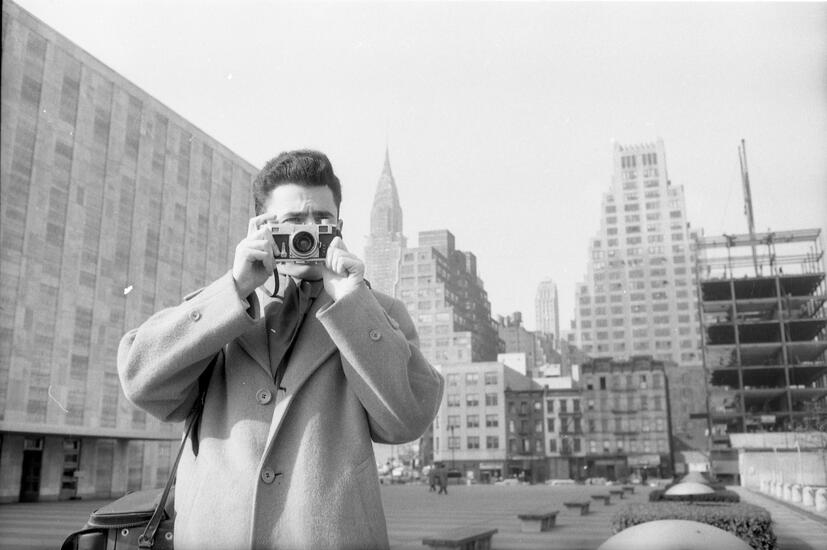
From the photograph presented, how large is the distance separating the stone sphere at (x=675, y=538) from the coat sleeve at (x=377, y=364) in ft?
3.33

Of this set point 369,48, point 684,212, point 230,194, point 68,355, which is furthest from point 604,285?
point 369,48

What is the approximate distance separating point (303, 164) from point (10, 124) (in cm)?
2755

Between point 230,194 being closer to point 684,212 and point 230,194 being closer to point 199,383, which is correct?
point 199,383

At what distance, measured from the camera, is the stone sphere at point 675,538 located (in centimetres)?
255

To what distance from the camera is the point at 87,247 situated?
30.9m

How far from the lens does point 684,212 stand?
111625mm

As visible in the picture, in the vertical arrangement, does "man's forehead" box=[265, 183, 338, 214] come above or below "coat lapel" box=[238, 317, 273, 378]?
above

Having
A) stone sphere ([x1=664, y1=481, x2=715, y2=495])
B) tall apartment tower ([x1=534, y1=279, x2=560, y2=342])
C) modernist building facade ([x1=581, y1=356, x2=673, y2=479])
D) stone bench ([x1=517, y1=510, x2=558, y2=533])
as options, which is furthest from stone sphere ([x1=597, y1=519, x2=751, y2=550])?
modernist building facade ([x1=581, y1=356, x2=673, y2=479])

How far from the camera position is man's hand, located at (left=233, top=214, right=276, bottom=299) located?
2.11m

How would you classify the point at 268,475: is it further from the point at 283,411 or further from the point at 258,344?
the point at 258,344

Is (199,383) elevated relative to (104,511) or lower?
elevated

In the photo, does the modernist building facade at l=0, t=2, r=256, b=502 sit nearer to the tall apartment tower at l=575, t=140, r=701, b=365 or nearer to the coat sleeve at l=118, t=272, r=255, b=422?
the coat sleeve at l=118, t=272, r=255, b=422

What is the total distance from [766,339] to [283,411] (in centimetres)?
7195

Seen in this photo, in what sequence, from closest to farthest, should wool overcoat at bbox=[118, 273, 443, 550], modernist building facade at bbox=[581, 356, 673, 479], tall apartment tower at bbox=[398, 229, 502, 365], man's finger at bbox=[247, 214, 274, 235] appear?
wool overcoat at bbox=[118, 273, 443, 550], man's finger at bbox=[247, 214, 274, 235], tall apartment tower at bbox=[398, 229, 502, 365], modernist building facade at bbox=[581, 356, 673, 479]
